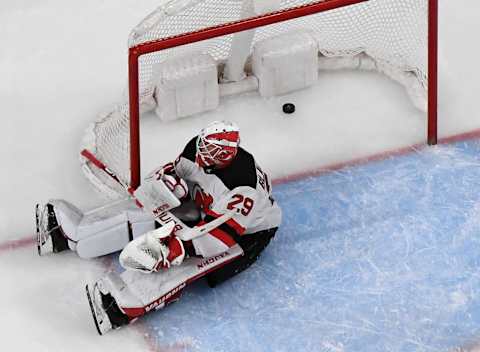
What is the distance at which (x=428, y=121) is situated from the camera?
4.49 metres

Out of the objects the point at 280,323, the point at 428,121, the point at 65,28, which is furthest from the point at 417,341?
the point at 65,28

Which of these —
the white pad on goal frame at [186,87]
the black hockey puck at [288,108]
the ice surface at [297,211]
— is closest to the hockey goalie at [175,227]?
the ice surface at [297,211]

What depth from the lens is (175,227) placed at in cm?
373

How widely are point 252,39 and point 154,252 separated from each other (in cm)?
129

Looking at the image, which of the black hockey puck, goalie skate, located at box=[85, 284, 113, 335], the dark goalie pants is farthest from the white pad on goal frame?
goalie skate, located at box=[85, 284, 113, 335]

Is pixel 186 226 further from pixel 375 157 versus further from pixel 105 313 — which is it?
pixel 375 157

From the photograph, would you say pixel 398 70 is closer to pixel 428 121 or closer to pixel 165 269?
pixel 428 121

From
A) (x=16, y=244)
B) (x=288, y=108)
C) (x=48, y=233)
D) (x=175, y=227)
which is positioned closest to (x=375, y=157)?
(x=288, y=108)

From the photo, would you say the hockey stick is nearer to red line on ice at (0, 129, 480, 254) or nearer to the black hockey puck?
red line on ice at (0, 129, 480, 254)

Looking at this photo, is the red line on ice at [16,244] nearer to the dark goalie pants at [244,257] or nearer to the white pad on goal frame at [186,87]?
the dark goalie pants at [244,257]

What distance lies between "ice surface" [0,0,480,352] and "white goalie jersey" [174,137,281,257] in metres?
0.24

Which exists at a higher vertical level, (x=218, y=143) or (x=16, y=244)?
(x=218, y=143)

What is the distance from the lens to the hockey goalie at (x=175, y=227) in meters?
3.66

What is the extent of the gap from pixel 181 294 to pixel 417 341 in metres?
0.89
